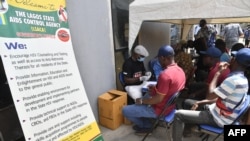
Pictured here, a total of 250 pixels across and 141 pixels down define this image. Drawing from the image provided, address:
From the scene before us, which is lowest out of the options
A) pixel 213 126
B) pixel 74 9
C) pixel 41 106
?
pixel 213 126

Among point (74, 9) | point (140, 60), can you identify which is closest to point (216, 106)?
point (140, 60)

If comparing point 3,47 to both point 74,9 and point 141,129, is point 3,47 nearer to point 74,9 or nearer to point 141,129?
point 74,9

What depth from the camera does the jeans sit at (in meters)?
2.25

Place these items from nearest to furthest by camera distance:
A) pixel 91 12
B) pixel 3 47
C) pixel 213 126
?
pixel 3 47 < pixel 213 126 < pixel 91 12

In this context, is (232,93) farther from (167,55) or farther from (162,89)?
(167,55)

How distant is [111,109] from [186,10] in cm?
192

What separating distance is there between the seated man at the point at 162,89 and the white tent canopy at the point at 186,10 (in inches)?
30.3

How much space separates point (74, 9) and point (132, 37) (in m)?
1.21

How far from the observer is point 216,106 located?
219 centimetres

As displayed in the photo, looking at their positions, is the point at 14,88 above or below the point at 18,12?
below

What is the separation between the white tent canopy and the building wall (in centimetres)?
50

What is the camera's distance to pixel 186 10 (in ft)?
9.89

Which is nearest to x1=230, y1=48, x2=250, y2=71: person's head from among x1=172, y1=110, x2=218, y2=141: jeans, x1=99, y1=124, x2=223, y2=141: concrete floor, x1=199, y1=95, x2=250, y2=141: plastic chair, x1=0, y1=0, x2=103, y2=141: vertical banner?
x1=199, y1=95, x2=250, y2=141: plastic chair

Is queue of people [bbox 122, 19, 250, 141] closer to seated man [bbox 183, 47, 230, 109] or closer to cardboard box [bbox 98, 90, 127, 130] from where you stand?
seated man [bbox 183, 47, 230, 109]
